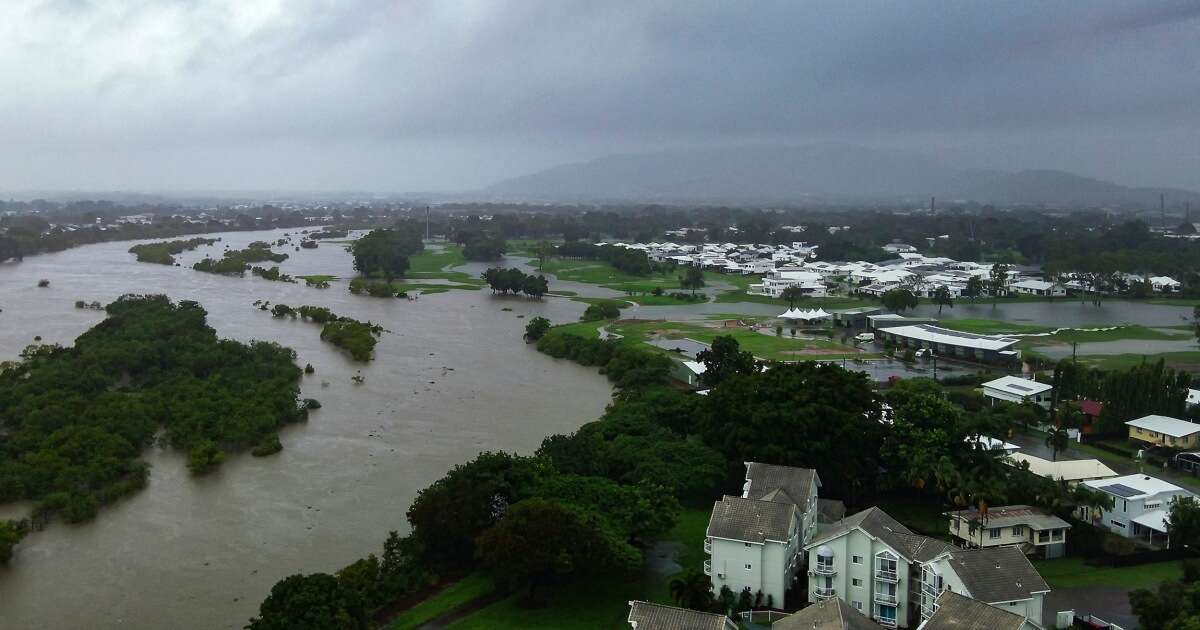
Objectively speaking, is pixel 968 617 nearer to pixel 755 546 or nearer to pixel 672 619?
pixel 755 546

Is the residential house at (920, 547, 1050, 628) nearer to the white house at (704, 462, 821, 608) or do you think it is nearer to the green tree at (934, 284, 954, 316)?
the white house at (704, 462, 821, 608)

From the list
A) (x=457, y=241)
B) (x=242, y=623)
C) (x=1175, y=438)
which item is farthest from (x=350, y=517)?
(x=457, y=241)

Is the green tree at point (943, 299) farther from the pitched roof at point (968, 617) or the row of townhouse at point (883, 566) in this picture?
the pitched roof at point (968, 617)

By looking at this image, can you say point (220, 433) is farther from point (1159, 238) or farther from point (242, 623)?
point (1159, 238)

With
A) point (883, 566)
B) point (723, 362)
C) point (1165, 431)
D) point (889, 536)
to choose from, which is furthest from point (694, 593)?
point (1165, 431)

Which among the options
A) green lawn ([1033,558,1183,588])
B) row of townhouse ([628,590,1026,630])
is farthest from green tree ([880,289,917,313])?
row of townhouse ([628,590,1026,630])

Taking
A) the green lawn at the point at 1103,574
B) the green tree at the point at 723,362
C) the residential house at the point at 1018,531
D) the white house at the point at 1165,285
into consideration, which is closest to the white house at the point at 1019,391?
the green tree at the point at 723,362
